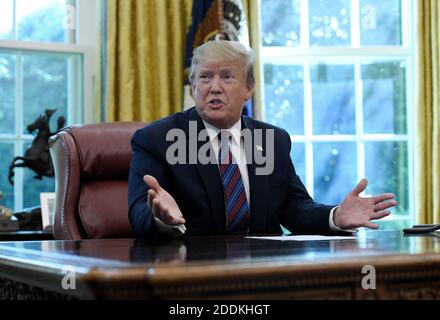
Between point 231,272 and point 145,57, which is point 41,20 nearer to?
point 145,57

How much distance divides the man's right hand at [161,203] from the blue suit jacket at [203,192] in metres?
0.31

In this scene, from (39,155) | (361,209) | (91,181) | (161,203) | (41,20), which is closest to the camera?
(161,203)

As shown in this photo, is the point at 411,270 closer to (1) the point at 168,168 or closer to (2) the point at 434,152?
(1) the point at 168,168

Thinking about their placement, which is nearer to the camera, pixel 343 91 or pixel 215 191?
pixel 215 191

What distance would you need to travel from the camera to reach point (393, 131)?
15.5ft

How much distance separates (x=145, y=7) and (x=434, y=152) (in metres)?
1.88

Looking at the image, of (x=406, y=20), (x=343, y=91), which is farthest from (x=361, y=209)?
(x=406, y=20)

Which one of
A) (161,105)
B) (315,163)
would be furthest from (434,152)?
(161,105)

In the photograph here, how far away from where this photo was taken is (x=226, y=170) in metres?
2.45

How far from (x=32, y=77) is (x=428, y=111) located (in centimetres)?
232

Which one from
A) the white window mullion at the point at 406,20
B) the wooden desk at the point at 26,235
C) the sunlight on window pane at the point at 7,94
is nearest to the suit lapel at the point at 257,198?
the wooden desk at the point at 26,235

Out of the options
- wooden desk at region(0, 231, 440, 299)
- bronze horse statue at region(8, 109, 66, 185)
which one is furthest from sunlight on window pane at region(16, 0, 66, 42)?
wooden desk at region(0, 231, 440, 299)

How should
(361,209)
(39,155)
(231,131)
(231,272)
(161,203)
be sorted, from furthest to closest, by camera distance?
(39,155), (231,131), (361,209), (161,203), (231,272)

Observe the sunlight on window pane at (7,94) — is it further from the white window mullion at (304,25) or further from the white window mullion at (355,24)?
the white window mullion at (355,24)
